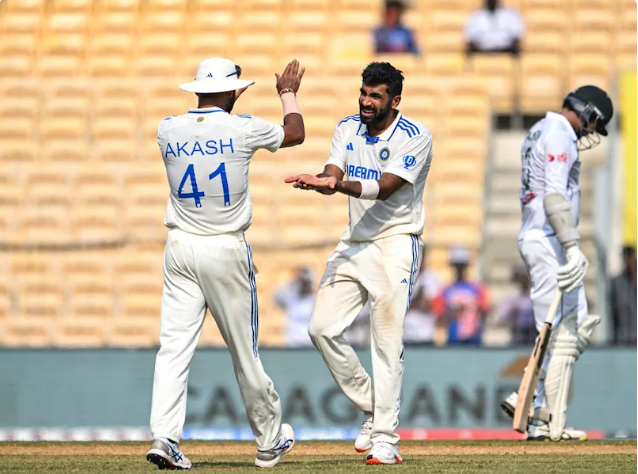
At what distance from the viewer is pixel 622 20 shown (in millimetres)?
17453

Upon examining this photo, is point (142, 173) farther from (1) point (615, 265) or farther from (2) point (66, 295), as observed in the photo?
(1) point (615, 265)

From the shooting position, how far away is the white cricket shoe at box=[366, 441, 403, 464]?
6.97 m

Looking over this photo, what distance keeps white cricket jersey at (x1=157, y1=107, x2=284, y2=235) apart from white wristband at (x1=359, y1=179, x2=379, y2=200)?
0.57 metres

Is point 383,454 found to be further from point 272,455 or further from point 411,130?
point 411,130

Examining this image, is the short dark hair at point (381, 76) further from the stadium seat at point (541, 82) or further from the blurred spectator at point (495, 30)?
the blurred spectator at point (495, 30)

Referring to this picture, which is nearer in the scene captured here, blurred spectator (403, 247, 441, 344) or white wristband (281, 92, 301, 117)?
white wristband (281, 92, 301, 117)

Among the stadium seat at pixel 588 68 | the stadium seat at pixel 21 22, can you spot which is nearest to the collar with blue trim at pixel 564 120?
the stadium seat at pixel 588 68

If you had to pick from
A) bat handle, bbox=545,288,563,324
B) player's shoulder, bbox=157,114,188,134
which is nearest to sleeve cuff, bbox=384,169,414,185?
player's shoulder, bbox=157,114,188,134

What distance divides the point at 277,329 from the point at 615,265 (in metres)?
4.01

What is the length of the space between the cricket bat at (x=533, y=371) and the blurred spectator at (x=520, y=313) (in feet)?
14.1

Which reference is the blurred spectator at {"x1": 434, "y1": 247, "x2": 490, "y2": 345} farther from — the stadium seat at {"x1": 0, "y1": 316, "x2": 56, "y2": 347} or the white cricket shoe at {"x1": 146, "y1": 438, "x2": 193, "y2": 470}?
the white cricket shoe at {"x1": 146, "y1": 438, "x2": 193, "y2": 470}

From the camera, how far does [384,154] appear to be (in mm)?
7316

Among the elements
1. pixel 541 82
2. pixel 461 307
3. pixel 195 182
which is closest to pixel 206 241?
pixel 195 182

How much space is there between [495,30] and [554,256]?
8.78m
